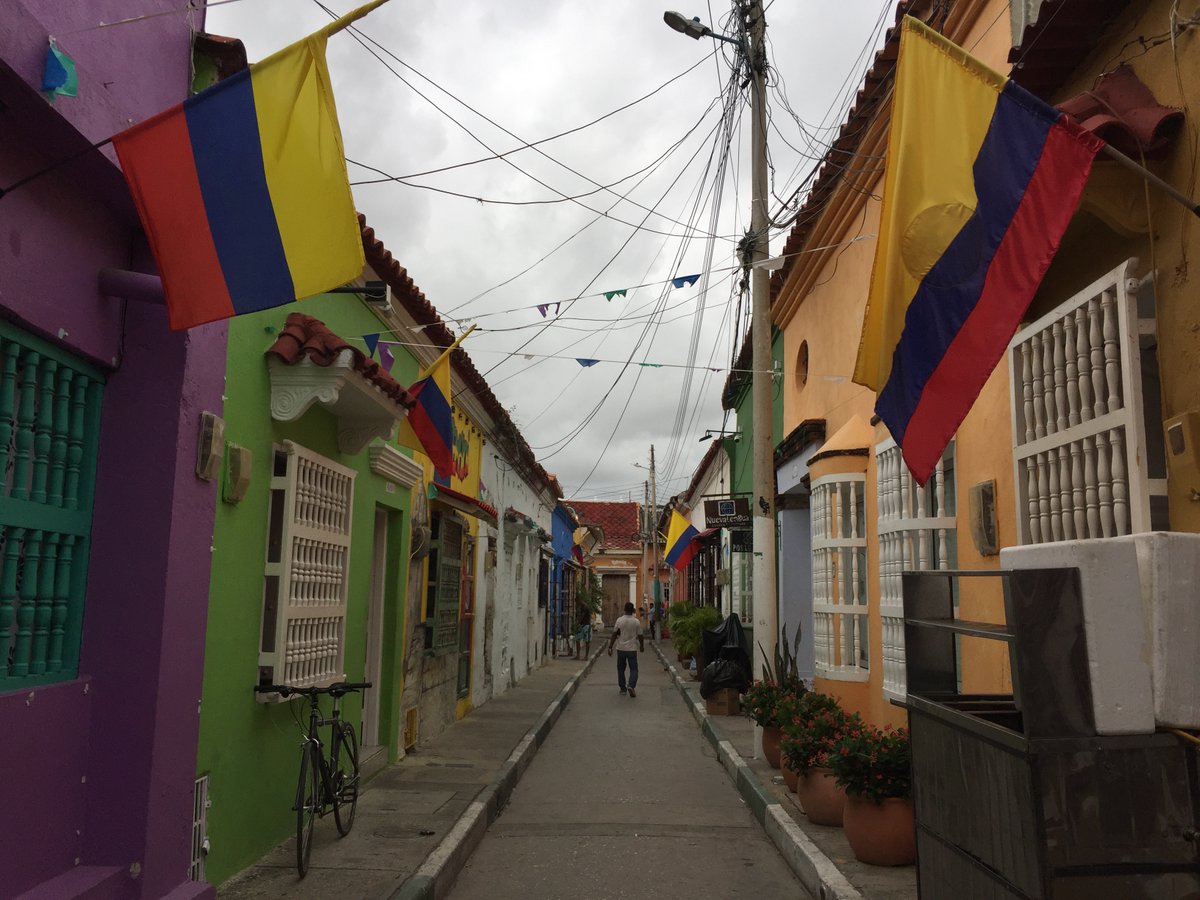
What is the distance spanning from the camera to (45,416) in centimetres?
402

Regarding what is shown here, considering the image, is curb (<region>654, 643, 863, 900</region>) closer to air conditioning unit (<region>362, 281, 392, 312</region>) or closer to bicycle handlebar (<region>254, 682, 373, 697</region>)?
bicycle handlebar (<region>254, 682, 373, 697</region>)

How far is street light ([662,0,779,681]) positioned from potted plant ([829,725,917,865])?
3.53 m

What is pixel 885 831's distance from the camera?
5.67 m

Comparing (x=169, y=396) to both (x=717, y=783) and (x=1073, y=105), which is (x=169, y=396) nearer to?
(x=1073, y=105)

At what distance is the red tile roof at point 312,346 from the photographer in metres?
5.81

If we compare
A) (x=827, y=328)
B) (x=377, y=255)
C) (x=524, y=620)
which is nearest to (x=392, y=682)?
(x=377, y=255)

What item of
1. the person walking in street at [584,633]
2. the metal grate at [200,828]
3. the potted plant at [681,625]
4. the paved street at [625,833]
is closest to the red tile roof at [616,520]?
the person walking in street at [584,633]

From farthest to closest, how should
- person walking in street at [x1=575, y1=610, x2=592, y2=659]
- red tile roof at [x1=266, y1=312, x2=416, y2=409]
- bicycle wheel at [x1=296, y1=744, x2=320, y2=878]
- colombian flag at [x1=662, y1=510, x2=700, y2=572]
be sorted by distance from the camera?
1. person walking in street at [x1=575, y1=610, x2=592, y2=659]
2. colombian flag at [x1=662, y1=510, x2=700, y2=572]
3. red tile roof at [x1=266, y1=312, x2=416, y2=409]
4. bicycle wheel at [x1=296, y1=744, x2=320, y2=878]

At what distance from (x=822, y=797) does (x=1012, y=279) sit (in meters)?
4.40

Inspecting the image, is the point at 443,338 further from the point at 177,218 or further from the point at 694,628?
the point at 694,628

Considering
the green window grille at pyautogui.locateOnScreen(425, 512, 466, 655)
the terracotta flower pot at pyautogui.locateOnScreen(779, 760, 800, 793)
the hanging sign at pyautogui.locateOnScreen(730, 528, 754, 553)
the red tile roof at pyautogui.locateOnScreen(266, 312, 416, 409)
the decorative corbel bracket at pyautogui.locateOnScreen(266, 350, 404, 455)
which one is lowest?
the terracotta flower pot at pyautogui.locateOnScreen(779, 760, 800, 793)

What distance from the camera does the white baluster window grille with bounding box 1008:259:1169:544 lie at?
3.96 m

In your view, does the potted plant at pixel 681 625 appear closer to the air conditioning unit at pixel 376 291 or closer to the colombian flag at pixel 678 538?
the colombian flag at pixel 678 538

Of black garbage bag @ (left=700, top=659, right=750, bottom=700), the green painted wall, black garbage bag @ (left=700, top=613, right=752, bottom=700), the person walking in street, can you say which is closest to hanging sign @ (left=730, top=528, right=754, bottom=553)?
black garbage bag @ (left=700, top=613, right=752, bottom=700)
